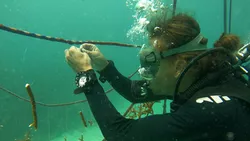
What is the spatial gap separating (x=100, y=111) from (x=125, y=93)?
135 cm

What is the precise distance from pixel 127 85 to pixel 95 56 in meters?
0.69

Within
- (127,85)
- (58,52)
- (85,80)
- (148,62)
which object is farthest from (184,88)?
(58,52)

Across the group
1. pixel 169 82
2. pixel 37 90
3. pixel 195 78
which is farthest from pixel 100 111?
pixel 37 90

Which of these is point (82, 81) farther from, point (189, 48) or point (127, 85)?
point (127, 85)

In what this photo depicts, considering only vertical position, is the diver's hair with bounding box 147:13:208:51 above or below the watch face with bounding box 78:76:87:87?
above

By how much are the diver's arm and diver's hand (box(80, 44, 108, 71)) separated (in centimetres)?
8

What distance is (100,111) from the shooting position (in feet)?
6.01

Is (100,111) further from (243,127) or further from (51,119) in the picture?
(51,119)

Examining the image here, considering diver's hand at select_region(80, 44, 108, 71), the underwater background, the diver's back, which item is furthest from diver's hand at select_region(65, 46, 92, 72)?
the diver's back

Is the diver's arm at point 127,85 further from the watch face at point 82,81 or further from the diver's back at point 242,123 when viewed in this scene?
the diver's back at point 242,123

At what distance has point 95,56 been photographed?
8.93 ft

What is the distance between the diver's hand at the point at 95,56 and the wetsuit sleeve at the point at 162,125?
0.95 meters

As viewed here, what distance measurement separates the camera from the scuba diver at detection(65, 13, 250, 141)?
153 centimetres

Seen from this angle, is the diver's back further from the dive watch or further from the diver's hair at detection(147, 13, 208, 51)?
the dive watch
